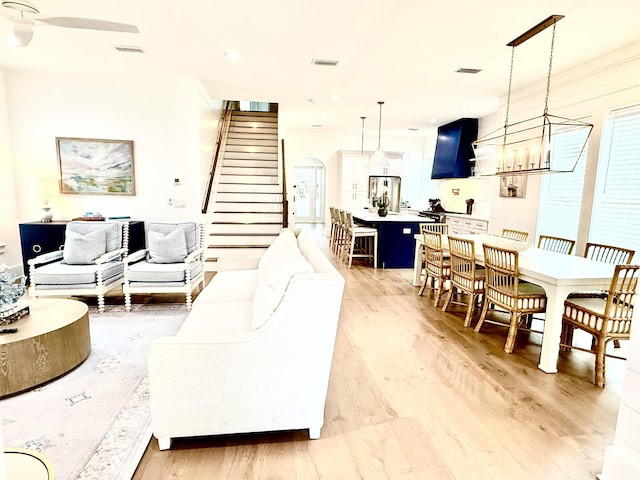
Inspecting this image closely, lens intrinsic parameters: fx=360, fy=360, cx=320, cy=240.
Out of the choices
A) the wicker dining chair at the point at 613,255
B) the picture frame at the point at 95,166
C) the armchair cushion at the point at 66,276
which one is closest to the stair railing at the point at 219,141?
the picture frame at the point at 95,166

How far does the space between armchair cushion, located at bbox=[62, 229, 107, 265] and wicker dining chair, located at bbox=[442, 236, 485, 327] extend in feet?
13.5

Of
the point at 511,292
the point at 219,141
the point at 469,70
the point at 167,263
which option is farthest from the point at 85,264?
the point at 469,70

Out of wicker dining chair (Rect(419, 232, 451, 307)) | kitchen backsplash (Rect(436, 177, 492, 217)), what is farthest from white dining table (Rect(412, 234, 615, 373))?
kitchen backsplash (Rect(436, 177, 492, 217))

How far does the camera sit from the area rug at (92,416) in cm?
186

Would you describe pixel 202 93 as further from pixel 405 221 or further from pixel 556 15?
pixel 556 15

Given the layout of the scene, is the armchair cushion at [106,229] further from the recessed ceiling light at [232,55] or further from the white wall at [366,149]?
the white wall at [366,149]

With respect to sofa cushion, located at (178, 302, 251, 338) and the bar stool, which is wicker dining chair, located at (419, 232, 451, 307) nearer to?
the bar stool

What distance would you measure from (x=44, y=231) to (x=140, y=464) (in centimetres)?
436

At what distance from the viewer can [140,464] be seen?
1.85m

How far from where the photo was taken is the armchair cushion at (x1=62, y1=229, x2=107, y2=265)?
4.09m

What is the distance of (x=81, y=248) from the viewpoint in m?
4.11

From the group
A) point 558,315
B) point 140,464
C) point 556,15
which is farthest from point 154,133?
point 558,315

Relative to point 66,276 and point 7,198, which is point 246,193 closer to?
point 7,198

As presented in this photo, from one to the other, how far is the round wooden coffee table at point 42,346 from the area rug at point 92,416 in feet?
0.27
